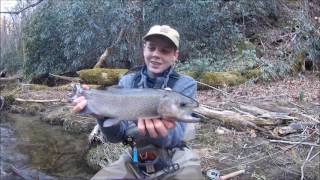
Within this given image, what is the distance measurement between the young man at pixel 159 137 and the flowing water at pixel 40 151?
3.88m

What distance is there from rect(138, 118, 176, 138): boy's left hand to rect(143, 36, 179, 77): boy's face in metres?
0.52

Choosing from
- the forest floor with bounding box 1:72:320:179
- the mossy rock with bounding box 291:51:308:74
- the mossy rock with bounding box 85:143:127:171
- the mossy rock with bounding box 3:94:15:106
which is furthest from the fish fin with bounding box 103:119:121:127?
the mossy rock with bounding box 291:51:308:74

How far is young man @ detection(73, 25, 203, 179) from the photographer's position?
304 cm

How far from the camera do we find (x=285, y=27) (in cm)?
1598

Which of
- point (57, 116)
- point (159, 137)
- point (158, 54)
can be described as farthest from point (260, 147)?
point (57, 116)

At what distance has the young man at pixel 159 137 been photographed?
9.98ft

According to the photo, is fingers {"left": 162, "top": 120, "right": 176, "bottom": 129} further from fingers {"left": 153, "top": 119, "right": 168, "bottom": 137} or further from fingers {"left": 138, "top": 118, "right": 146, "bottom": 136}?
fingers {"left": 138, "top": 118, "right": 146, "bottom": 136}

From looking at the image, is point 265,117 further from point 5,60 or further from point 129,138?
point 5,60

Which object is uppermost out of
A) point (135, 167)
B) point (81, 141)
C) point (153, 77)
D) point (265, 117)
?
point (153, 77)

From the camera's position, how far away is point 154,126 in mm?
2697

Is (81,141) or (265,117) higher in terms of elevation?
(265,117)

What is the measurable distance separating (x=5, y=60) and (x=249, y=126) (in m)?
18.3

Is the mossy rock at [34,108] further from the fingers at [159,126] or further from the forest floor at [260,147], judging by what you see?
the fingers at [159,126]

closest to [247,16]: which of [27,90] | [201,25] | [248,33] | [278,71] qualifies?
[248,33]
